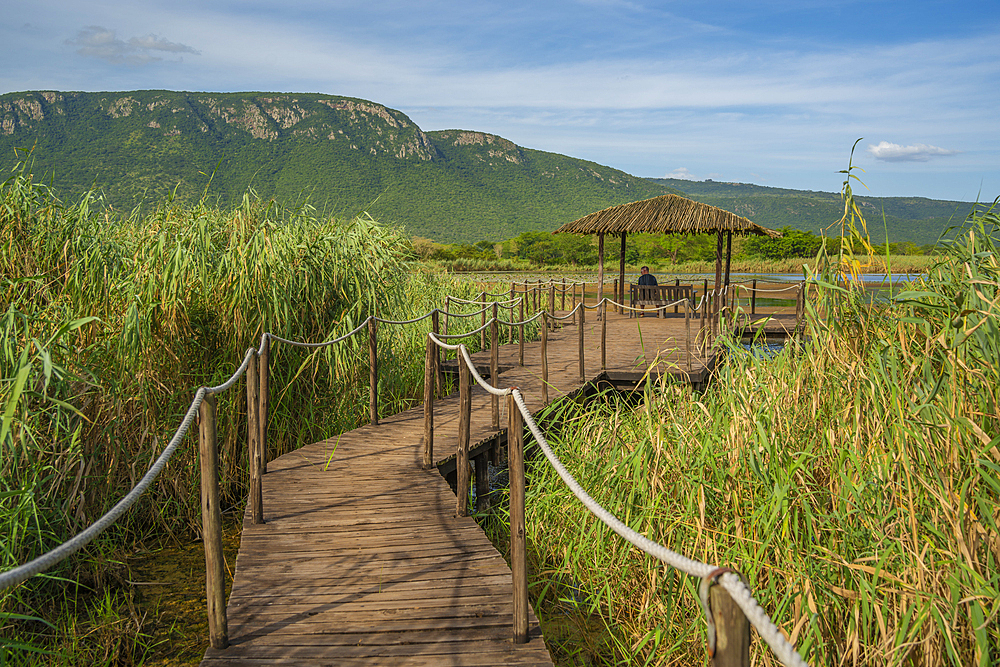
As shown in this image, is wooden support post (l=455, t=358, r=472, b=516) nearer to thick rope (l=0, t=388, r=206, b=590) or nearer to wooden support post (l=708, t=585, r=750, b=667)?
thick rope (l=0, t=388, r=206, b=590)

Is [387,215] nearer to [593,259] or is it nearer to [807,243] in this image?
[593,259]

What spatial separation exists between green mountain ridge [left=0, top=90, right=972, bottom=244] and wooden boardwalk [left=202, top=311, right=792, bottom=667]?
7387 cm

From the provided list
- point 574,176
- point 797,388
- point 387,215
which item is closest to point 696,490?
point 797,388

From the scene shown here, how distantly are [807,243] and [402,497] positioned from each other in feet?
217

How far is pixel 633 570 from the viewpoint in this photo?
13.9 feet

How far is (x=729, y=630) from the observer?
1.46 meters

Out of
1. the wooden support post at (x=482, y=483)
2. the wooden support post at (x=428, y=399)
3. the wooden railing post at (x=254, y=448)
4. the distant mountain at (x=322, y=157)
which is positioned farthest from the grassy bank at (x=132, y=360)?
the distant mountain at (x=322, y=157)

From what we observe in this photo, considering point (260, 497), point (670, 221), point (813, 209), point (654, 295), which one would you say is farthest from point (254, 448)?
point (813, 209)

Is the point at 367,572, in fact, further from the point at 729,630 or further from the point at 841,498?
the point at 729,630

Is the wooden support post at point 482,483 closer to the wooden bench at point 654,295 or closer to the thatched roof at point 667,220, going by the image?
the thatched roof at point 667,220

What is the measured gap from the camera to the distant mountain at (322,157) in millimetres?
87250

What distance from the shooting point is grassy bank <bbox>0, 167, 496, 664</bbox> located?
407 cm

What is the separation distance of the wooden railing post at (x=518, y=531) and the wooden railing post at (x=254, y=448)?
83.9 inches

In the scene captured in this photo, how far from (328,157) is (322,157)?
92 cm
